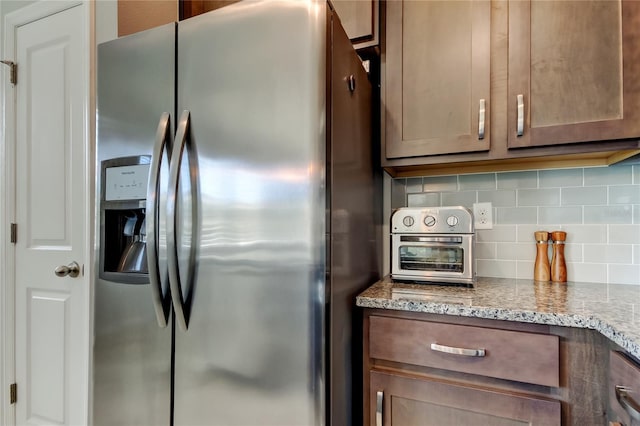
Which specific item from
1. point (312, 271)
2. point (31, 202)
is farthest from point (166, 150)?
point (31, 202)

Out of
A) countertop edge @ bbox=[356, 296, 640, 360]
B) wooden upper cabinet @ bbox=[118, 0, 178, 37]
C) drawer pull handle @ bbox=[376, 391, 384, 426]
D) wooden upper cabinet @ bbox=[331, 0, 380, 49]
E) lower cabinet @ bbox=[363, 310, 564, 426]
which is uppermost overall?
wooden upper cabinet @ bbox=[118, 0, 178, 37]

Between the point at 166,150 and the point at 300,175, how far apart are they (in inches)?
18.8

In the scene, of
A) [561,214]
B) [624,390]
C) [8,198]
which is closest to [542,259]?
[561,214]

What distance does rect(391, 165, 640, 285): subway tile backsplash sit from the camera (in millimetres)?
1335

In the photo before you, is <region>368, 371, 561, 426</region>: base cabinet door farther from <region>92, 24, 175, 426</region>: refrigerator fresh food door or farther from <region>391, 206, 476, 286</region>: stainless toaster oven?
<region>92, 24, 175, 426</region>: refrigerator fresh food door

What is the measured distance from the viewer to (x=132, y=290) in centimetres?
112

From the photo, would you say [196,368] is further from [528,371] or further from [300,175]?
[528,371]

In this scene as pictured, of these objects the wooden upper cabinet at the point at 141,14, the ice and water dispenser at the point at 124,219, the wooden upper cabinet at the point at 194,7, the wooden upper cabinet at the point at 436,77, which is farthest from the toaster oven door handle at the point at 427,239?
the wooden upper cabinet at the point at 141,14

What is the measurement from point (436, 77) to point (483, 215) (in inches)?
26.1

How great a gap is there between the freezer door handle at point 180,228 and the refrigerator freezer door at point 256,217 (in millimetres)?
19

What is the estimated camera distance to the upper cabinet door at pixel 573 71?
108 centimetres

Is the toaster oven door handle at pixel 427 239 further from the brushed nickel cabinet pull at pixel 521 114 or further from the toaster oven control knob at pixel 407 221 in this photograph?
the brushed nickel cabinet pull at pixel 521 114

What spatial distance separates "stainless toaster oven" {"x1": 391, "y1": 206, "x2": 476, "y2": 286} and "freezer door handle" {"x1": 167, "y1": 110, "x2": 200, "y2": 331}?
771mm

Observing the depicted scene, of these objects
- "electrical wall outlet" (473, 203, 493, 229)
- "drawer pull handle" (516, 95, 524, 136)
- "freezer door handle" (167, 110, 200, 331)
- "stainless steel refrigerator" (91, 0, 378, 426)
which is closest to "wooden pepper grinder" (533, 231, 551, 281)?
"electrical wall outlet" (473, 203, 493, 229)
